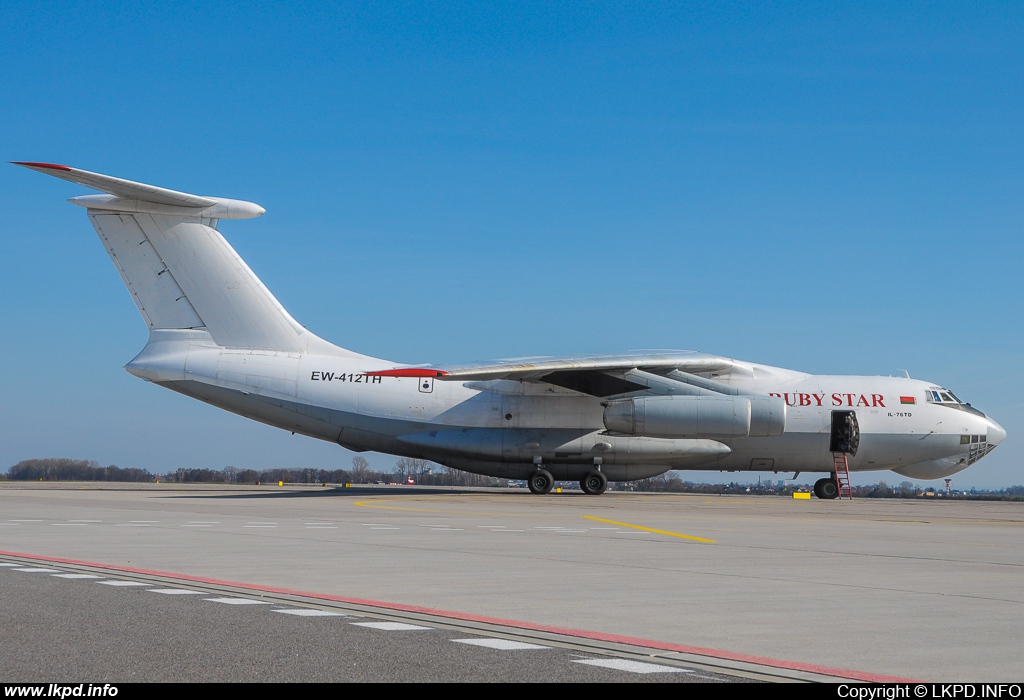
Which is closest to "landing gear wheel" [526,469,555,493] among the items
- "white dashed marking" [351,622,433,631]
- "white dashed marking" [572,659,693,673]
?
"white dashed marking" [351,622,433,631]

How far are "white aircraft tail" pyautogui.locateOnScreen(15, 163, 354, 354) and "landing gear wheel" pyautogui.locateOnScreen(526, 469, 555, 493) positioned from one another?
8774mm

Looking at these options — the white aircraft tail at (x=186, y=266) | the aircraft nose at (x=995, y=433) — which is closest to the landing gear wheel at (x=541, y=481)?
the white aircraft tail at (x=186, y=266)

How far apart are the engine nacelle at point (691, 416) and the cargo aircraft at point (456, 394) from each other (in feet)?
3.02

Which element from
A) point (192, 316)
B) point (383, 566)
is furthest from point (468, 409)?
point (383, 566)

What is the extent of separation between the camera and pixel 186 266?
106 feet

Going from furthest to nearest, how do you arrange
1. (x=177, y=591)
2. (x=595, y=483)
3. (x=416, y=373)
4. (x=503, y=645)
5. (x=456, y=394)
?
(x=595, y=483)
(x=456, y=394)
(x=416, y=373)
(x=177, y=591)
(x=503, y=645)

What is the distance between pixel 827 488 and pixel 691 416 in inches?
284

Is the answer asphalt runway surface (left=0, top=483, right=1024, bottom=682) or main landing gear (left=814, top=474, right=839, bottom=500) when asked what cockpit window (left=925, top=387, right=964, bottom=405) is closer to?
main landing gear (left=814, top=474, right=839, bottom=500)

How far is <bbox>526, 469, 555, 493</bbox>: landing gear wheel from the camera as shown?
33.9 meters

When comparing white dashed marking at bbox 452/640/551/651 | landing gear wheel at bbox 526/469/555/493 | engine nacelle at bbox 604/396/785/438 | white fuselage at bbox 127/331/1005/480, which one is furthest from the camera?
landing gear wheel at bbox 526/469/555/493

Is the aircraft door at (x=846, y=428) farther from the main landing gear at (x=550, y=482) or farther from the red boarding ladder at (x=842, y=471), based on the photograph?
the main landing gear at (x=550, y=482)

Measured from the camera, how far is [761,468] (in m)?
34.0

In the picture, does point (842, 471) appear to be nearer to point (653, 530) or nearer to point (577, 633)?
point (653, 530)

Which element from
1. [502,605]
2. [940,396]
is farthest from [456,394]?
[502,605]
